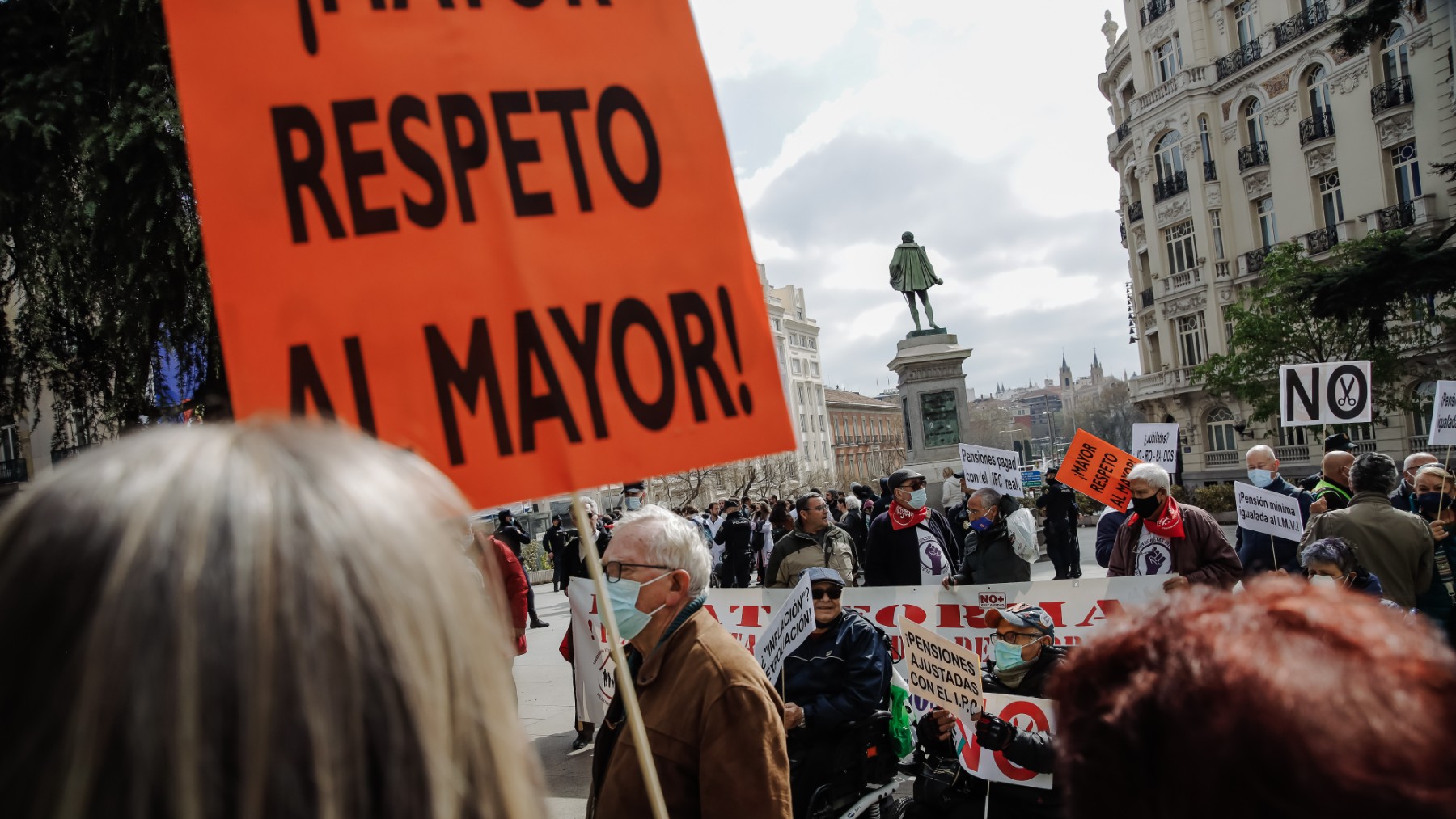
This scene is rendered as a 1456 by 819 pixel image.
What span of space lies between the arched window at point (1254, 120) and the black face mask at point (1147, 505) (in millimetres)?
36372

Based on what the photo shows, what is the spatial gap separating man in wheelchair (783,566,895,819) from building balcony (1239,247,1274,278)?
123 feet

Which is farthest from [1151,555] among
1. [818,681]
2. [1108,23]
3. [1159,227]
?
[1108,23]

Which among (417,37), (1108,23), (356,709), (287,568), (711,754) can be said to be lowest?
(711,754)

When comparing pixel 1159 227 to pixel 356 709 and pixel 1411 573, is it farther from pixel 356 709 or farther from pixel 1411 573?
pixel 356 709

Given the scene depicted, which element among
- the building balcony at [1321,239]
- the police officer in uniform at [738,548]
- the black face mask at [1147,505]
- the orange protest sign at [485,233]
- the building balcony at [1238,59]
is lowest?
the police officer in uniform at [738,548]

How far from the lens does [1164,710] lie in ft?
3.58

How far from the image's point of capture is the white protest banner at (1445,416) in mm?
9117

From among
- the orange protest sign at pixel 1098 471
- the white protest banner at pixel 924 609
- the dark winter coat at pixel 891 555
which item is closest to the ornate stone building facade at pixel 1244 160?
the orange protest sign at pixel 1098 471

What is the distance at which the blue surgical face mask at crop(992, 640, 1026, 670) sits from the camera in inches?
170

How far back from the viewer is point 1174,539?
606cm

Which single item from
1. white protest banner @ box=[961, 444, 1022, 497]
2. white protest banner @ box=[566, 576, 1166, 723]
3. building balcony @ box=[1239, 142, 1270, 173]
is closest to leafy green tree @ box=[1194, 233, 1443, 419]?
building balcony @ box=[1239, 142, 1270, 173]

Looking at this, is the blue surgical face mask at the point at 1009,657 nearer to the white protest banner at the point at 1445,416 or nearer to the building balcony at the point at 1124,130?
the white protest banner at the point at 1445,416

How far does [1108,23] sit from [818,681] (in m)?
50.9

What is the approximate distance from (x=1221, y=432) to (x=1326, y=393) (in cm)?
3196
